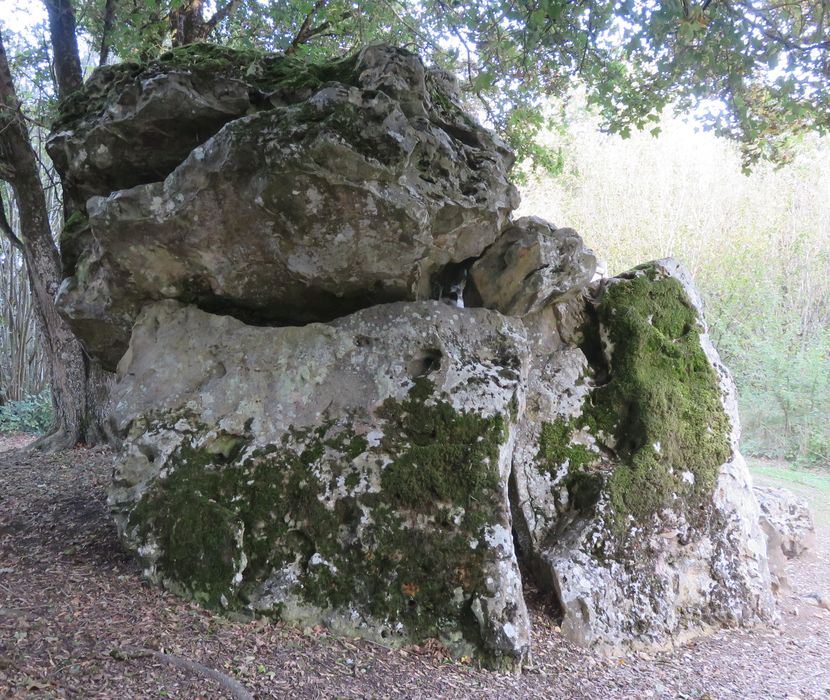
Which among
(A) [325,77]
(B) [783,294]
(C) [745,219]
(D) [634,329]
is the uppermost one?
(C) [745,219]

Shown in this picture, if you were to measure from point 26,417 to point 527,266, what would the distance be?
41.3ft

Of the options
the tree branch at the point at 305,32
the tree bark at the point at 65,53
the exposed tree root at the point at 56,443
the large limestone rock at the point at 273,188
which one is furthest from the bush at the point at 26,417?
the large limestone rock at the point at 273,188

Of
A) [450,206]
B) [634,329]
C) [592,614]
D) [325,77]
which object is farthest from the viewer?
[634,329]

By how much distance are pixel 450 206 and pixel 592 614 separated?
2.99 m

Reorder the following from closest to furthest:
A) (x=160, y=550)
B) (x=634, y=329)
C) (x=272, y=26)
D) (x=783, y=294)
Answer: (x=160, y=550) → (x=634, y=329) → (x=272, y=26) → (x=783, y=294)

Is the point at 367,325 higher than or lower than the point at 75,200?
lower

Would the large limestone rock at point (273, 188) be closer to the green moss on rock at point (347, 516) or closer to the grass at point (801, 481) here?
the green moss on rock at point (347, 516)

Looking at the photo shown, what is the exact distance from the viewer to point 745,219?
16.2 metres

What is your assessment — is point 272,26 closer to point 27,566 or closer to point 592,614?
point 27,566

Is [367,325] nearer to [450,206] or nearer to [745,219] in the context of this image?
[450,206]

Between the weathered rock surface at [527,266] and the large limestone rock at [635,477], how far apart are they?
0.41 metres

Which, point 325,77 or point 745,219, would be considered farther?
point 745,219

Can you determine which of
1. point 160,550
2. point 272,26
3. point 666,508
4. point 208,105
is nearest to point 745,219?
point 272,26

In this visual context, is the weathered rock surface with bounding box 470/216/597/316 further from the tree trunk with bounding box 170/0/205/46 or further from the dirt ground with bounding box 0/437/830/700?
the tree trunk with bounding box 170/0/205/46
